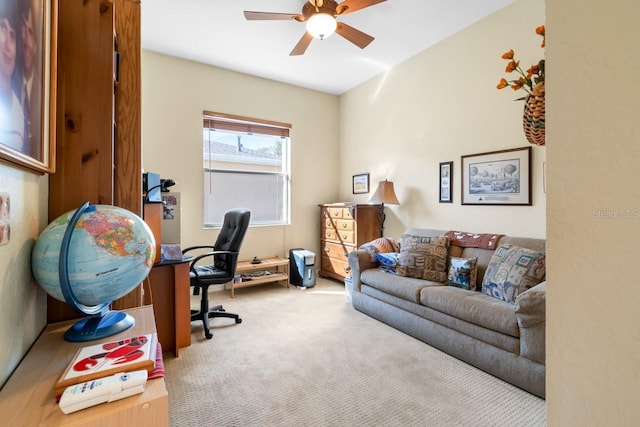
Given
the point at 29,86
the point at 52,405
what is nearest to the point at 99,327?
the point at 52,405

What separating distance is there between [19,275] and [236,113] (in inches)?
144

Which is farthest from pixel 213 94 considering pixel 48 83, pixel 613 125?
pixel 613 125

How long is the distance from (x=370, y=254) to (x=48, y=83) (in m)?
2.86

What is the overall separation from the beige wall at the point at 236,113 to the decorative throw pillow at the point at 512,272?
285 centimetres

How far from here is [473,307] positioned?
2121mm

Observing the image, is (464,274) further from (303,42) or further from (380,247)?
(303,42)

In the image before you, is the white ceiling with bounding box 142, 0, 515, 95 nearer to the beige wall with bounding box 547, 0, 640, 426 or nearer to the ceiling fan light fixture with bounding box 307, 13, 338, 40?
the ceiling fan light fixture with bounding box 307, 13, 338, 40

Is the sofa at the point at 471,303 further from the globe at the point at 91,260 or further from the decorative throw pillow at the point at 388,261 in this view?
the globe at the point at 91,260

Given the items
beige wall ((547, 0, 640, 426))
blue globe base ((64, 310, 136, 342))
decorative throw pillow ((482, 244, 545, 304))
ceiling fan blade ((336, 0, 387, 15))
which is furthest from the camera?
ceiling fan blade ((336, 0, 387, 15))

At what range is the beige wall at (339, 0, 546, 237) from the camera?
2.71 metres

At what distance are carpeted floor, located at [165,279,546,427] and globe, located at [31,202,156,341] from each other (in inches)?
39.2

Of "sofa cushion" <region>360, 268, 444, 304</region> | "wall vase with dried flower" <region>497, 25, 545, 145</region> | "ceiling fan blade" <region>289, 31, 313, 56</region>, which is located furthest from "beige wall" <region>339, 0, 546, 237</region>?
"wall vase with dried flower" <region>497, 25, 545, 145</region>

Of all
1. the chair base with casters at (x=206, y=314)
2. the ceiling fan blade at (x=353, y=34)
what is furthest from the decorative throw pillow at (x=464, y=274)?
the ceiling fan blade at (x=353, y=34)

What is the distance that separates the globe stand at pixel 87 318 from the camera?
0.84 meters
